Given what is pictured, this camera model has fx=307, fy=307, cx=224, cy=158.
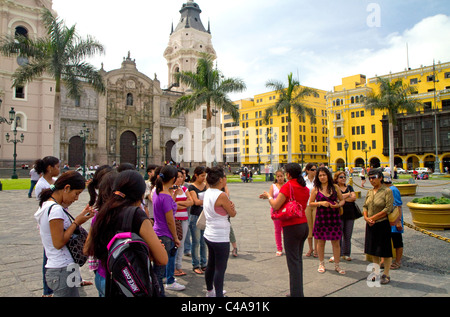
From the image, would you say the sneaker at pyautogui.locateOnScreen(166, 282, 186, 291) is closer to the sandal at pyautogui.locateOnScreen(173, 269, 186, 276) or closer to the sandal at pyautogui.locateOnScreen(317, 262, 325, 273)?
the sandal at pyautogui.locateOnScreen(173, 269, 186, 276)

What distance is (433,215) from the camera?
8.02 meters

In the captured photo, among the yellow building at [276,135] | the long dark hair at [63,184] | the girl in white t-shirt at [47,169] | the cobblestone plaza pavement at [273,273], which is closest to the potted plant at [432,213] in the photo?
the cobblestone plaza pavement at [273,273]

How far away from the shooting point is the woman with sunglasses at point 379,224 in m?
4.61

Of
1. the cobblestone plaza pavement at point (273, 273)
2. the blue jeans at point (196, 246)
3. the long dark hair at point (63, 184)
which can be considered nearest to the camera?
the long dark hair at point (63, 184)

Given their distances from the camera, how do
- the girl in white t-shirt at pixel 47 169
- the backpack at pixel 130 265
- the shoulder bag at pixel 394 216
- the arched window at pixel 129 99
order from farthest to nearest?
the arched window at pixel 129 99, the girl in white t-shirt at pixel 47 169, the shoulder bag at pixel 394 216, the backpack at pixel 130 265

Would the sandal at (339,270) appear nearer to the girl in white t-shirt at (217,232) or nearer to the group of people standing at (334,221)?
the group of people standing at (334,221)

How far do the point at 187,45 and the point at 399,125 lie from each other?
38.7 m

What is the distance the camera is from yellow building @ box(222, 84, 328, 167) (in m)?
66.5

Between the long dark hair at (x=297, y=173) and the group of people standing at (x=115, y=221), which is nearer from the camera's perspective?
the group of people standing at (x=115, y=221)

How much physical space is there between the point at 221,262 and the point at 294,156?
6366 cm

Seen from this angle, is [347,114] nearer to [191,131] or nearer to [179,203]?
[191,131]

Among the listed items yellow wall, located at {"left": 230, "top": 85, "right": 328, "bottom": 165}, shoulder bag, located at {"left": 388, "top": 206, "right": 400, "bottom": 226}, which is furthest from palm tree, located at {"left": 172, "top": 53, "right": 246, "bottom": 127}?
yellow wall, located at {"left": 230, "top": 85, "right": 328, "bottom": 165}

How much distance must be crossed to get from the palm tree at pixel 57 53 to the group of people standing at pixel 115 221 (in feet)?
57.0
